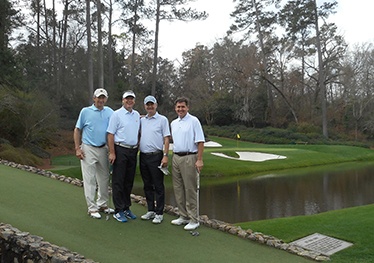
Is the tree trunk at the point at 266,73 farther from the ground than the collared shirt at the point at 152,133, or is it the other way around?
the tree trunk at the point at 266,73

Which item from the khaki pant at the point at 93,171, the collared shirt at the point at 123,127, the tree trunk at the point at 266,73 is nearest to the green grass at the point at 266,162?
the khaki pant at the point at 93,171

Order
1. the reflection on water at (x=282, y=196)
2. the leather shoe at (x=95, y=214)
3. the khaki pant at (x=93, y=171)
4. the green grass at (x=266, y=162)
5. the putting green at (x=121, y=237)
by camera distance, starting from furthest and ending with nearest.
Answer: the green grass at (x=266, y=162), the reflection on water at (x=282, y=196), the khaki pant at (x=93, y=171), the leather shoe at (x=95, y=214), the putting green at (x=121, y=237)

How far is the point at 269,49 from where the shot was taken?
39.1 m

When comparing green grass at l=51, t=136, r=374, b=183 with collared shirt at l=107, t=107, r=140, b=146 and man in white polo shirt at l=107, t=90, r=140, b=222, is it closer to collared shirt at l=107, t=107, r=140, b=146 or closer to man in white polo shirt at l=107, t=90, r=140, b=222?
man in white polo shirt at l=107, t=90, r=140, b=222

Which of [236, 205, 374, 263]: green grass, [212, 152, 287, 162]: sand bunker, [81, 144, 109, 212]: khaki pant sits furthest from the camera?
[212, 152, 287, 162]: sand bunker

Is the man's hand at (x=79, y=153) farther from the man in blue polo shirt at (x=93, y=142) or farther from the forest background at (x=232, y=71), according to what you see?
the forest background at (x=232, y=71)

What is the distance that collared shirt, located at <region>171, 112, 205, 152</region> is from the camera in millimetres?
4750

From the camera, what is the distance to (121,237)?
4.28 m

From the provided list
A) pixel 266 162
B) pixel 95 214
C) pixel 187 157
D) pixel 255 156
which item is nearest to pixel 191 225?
pixel 187 157

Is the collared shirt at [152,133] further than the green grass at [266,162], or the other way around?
Answer: the green grass at [266,162]

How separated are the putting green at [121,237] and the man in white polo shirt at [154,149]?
1.40ft

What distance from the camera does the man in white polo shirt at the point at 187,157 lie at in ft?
15.6

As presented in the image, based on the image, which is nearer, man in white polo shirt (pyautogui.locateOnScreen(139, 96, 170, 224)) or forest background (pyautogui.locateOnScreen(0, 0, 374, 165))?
man in white polo shirt (pyautogui.locateOnScreen(139, 96, 170, 224))

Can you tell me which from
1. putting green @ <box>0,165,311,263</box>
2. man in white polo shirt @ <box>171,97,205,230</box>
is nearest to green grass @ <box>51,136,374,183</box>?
putting green @ <box>0,165,311,263</box>
